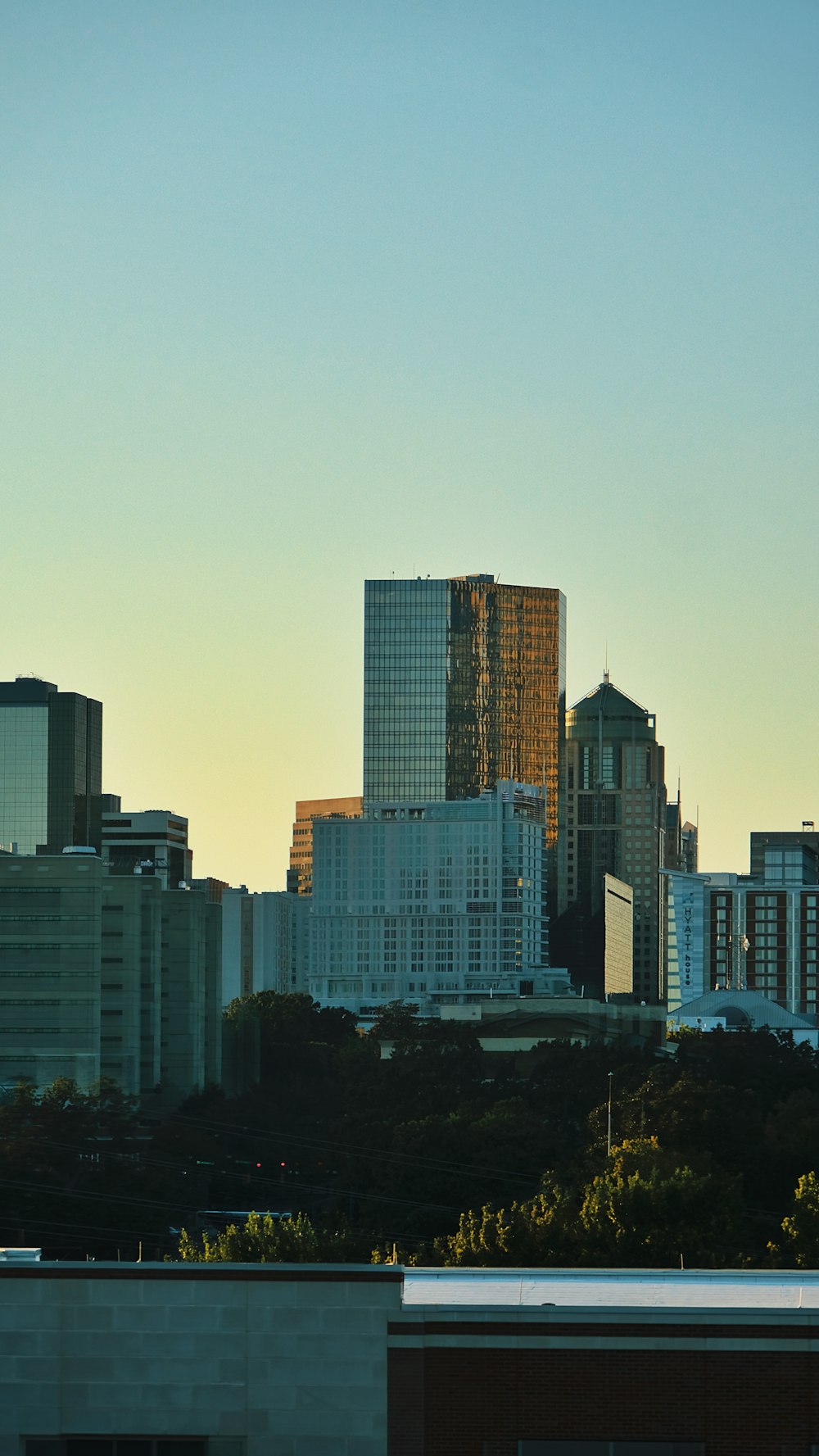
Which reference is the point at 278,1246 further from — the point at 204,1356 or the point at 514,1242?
the point at 204,1356

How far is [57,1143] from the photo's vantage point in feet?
472

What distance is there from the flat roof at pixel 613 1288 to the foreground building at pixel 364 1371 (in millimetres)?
1235

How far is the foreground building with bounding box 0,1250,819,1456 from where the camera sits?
42.1m

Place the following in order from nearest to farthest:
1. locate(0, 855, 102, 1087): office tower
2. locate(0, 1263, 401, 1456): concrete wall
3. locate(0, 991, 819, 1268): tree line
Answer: locate(0, 1263, 401, 1456): concrete wall, locate(0, 991, 819, 1268): tree line, locate(0, 855, 102, 1087): office tower

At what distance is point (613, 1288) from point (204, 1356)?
1082cm

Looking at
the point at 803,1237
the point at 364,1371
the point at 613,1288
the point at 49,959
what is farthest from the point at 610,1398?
the point at 49,959

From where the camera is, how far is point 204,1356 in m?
42.8

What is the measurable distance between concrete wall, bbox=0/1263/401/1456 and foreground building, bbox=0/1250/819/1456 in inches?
1.3

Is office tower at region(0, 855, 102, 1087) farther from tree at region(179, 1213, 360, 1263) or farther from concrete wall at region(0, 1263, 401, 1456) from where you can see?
concrete wall at region(0, 1263, 401, 1456)

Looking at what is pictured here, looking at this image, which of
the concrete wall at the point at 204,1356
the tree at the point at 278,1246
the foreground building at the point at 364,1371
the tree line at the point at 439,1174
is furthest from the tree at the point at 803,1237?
the concrete wall at the point at 204,1356

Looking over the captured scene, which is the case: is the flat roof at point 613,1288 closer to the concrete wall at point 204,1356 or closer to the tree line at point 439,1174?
the concrete wall at point 204,1356

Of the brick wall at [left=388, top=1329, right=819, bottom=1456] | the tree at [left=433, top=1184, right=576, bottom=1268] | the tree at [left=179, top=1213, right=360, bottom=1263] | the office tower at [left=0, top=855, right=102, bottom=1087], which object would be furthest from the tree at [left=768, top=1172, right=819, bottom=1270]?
the office tower at [left=0, top=855, right=102, bottom=1087]

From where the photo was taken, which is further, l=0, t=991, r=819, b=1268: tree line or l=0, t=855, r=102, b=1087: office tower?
l=0, t=855, r=102, b=1087: office tower

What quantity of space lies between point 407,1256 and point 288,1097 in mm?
86658
